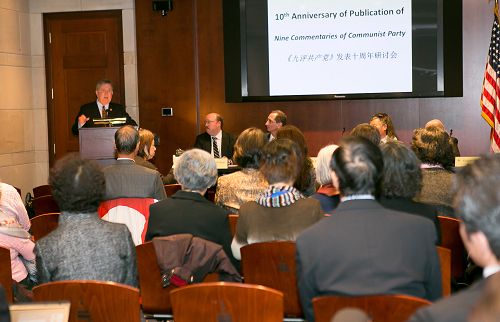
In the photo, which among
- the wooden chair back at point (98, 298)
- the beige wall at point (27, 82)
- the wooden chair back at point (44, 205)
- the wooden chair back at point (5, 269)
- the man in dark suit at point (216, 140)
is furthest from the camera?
the beige wall at point (27, 82)

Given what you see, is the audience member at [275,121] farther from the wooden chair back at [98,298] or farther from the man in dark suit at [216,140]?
the wooden chair back at [98,298]

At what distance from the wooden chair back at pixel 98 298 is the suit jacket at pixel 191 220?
101 centimetres

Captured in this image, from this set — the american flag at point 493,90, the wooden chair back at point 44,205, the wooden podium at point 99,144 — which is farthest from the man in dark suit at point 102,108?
the american flag at point 493,90

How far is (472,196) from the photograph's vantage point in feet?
5.60

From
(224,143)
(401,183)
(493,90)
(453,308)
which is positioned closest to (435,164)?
(401,183)

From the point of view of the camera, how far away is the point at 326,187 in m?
4.42

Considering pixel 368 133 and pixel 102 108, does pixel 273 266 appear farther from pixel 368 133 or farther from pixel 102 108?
pixel 102 108

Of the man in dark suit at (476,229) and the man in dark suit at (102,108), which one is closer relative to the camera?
the man in dark suit at (476,229)

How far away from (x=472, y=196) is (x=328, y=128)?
8108 mm

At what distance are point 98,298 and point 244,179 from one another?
217 cm

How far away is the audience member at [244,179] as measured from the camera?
4.83 meters

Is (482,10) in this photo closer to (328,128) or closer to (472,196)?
(328,128)

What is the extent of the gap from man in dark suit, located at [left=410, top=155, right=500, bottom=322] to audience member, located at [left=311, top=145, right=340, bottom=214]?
258 cm

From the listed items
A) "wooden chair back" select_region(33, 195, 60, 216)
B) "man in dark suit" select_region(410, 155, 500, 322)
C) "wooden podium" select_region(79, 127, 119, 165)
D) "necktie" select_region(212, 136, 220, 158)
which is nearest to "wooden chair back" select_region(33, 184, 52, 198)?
"wooden podium" select_region(79, 127, 119, 165)
